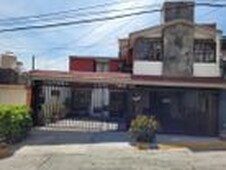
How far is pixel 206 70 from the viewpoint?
3331 cm

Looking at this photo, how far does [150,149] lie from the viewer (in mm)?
22312

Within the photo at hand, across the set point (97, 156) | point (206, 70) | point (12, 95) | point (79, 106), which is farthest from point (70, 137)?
point (79, 106)

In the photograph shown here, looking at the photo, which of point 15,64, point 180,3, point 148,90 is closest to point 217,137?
point 148,90

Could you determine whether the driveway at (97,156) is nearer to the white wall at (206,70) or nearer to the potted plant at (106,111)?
the white wall at (206,70)

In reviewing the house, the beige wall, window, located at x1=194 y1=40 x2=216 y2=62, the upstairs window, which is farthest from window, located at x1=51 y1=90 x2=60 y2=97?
window, located at x1=194 y1=40 x2=216 y2=62

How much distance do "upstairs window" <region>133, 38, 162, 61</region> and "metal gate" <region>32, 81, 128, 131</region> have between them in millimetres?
2597

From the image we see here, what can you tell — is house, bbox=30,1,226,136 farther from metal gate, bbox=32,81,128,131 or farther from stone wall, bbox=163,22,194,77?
metal gate, bbox=32,81,128,131

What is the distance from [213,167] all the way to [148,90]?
41.7 ft

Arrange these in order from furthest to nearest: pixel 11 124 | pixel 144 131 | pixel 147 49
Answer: pixel 147 49, pixel 144 131, pixel 11 124

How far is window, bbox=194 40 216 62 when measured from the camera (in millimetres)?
33341

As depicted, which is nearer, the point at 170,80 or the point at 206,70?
the point at 170,80

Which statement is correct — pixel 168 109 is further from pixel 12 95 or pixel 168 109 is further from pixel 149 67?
pixel 12 95

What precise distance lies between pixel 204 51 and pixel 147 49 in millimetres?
3460

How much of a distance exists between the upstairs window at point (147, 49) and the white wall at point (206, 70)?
2.34m
